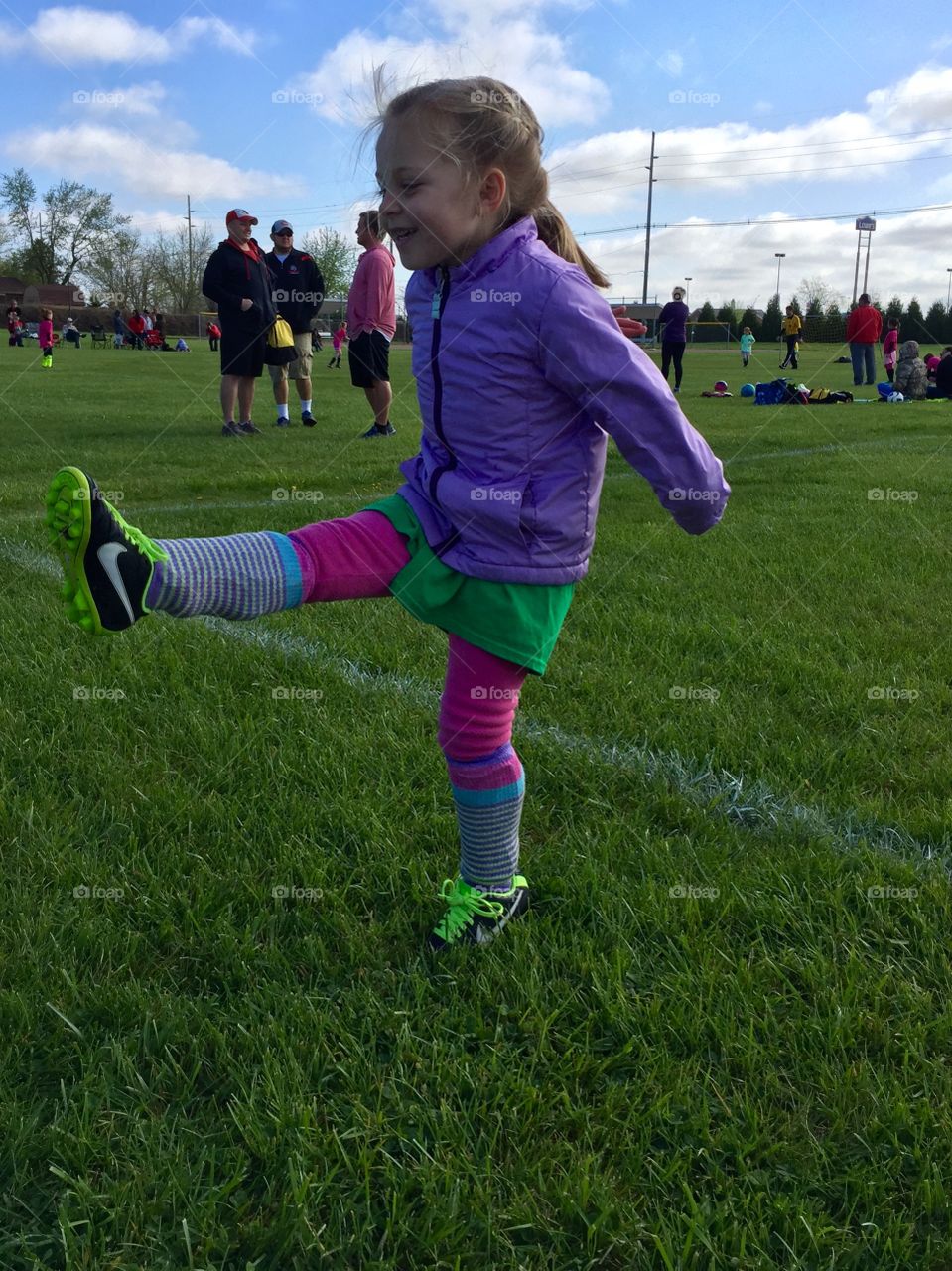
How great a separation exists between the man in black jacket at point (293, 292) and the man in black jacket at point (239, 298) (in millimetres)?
940

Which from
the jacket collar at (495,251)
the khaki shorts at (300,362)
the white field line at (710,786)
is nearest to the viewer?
the jacket collar at (495,251)

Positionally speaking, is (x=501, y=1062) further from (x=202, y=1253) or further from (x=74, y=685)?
(x=74, y=685)

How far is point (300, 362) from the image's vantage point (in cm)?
1139

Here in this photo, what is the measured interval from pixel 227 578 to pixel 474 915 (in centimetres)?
92

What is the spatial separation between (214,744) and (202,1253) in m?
1.68

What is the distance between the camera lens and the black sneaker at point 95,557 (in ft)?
5.56

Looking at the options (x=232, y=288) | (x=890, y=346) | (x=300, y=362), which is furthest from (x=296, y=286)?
(x=890, y=346)

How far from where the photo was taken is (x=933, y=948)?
2.05m

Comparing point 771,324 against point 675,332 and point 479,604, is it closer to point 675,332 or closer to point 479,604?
point 675,332

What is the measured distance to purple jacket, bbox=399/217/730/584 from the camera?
1.82m

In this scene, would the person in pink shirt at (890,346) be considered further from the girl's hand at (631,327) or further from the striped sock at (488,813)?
the striped sock at (488,813)

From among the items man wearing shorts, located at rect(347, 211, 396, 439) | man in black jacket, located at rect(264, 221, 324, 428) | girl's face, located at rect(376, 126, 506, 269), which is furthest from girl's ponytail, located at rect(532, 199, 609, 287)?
man in black jacket, located at rect(264, 221, 324, 428)

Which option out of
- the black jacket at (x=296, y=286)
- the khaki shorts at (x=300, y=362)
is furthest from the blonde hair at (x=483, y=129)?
the black jacket at (x=296, y=286)

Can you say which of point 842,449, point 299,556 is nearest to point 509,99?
point 299,556
